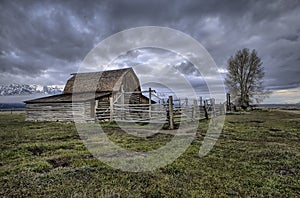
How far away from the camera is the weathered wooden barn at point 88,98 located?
17984 mm

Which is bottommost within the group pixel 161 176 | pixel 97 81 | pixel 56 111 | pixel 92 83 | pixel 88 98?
→ pixel 161 176

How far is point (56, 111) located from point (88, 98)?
14.7 ft

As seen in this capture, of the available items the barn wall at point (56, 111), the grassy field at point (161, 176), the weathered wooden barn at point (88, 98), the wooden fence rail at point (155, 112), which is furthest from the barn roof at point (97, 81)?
the grassy field at point (161, 176)

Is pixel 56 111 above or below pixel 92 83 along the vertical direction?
below

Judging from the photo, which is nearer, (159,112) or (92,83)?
(159,112)

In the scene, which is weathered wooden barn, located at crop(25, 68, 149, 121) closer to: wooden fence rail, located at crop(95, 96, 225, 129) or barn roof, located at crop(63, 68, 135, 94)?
barn roof, located at crop(63, 68, 135, 94)

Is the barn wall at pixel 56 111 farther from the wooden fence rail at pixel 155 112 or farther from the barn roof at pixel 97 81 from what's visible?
the barn roof at pixel 97 81

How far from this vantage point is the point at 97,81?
2355 centimetres

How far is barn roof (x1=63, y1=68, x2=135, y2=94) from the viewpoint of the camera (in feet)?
72.0

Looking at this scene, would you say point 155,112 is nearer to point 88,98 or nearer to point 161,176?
point 88,98

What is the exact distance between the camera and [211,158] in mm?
5504

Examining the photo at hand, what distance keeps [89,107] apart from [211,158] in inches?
583

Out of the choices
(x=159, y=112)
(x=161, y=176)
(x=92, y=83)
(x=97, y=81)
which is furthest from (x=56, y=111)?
(x=161, y=176)

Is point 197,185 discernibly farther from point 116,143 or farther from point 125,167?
point 116,143
